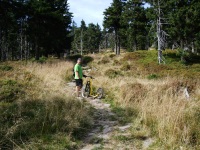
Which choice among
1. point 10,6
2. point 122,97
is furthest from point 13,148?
point 10,6

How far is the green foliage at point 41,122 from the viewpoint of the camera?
5.78 meters

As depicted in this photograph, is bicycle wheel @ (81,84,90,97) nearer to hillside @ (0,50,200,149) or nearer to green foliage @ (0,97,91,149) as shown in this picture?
hillside @ (0,50,200,149)

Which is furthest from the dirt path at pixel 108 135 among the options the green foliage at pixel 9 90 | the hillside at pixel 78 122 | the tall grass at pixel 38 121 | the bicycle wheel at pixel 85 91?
the bicycle wheel at pixel 85 91

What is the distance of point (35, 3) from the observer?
91.8 feet

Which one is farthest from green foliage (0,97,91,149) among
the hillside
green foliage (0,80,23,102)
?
green foliage (0,80,23,102)

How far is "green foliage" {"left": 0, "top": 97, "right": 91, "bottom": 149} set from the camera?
578 cm

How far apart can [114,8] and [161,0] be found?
1790cm

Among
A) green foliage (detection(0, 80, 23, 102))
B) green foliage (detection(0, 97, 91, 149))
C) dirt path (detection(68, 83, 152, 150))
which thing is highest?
green foliage (detection(0, 80, 23, 102))

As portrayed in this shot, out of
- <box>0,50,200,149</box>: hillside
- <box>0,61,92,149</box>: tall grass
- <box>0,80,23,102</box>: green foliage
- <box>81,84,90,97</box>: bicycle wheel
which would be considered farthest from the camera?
<box>81,84,90,97</box>: bicycle wheel

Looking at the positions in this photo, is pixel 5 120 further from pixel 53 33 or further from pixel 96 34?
pixel 96 34

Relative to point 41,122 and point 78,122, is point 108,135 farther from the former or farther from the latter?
point 41,122

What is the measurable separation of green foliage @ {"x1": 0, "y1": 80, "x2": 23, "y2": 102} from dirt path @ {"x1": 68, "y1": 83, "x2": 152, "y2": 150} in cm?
333

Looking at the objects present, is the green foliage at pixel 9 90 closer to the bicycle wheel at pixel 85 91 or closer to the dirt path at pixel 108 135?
the bicycle wheel at pixel 85 91

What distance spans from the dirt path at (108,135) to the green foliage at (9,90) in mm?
3330
